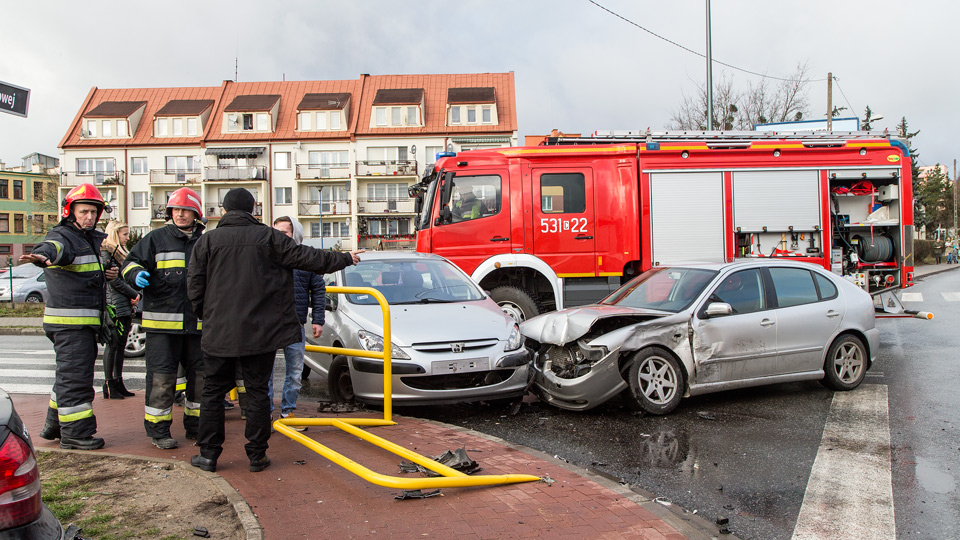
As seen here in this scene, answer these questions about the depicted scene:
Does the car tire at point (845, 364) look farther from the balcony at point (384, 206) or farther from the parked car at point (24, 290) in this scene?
the balcony at point (384, 206)

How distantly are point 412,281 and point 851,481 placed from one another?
14.8ft

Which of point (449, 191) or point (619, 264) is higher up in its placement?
point (449, 191)

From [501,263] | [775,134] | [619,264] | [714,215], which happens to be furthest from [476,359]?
[775,134]

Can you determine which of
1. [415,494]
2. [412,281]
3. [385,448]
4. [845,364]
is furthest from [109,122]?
[415,494]

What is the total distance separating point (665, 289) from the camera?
24.2ft

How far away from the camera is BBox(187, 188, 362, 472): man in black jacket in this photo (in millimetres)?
4504

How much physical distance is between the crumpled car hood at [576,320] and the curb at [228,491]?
10.9 feet

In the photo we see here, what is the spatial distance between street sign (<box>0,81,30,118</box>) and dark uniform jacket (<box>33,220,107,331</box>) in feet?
3.10

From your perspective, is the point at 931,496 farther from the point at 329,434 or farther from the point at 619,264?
the point at 619,264

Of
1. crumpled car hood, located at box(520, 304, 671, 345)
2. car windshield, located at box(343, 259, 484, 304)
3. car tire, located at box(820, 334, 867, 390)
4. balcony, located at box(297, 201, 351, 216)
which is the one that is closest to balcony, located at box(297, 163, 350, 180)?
balcony, located at box(297, 201, 351, 216)

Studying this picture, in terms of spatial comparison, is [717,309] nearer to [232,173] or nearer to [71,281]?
[71,281]

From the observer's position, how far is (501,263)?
10180 mm

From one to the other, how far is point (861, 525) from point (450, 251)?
7138 mm

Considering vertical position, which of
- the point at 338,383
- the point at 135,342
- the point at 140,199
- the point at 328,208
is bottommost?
the point at 338,383
